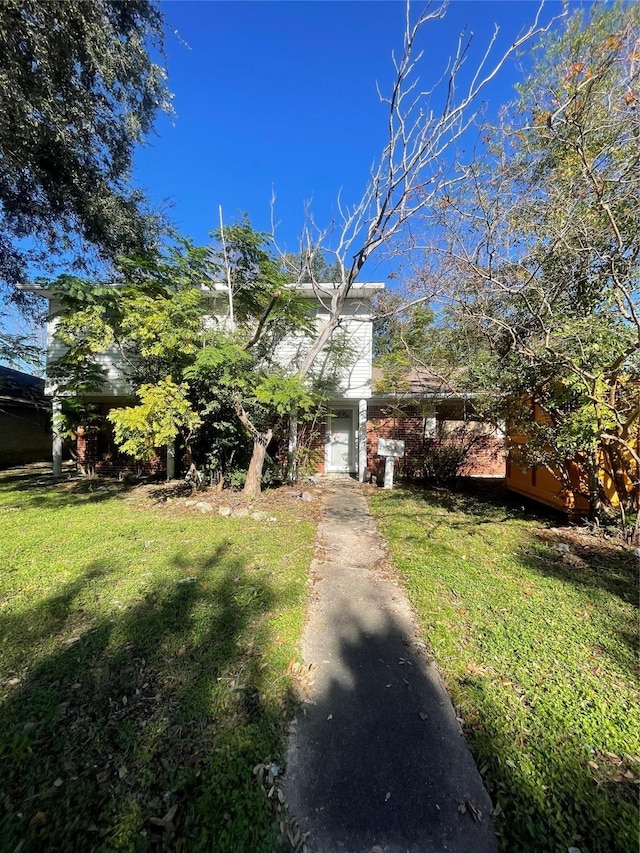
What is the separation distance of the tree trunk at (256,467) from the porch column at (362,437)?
3.80 meters

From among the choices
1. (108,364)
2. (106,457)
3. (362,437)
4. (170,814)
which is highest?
(108,364)

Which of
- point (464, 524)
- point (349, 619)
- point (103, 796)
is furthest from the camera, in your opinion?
point (464, 524)

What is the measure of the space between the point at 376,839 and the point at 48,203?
11.0 m

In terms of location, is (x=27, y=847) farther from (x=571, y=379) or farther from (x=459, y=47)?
(x=459, y=47)

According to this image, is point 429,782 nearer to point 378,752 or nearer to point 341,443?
point 378,752

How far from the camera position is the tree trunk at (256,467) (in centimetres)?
767

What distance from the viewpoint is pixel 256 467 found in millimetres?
7762

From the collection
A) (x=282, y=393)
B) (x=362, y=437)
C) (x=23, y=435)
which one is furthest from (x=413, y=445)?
(x=23, y=435)

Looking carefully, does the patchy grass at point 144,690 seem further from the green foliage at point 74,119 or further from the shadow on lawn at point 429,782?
the green foliage at point 74,119

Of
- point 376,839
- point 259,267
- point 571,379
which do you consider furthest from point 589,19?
point 376,839

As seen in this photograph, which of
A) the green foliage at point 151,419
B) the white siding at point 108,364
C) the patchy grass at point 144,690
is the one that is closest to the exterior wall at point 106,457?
the white siding at point 108,364

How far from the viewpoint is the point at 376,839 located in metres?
→ 1.57

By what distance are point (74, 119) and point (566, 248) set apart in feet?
28.7

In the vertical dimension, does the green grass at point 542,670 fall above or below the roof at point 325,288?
below
